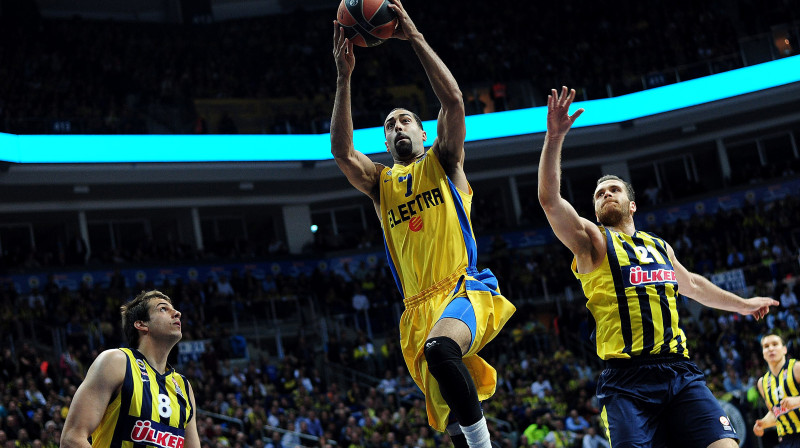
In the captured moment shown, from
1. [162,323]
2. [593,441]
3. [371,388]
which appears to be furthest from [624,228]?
[371,388]

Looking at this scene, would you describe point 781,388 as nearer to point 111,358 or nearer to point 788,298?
point 111,358

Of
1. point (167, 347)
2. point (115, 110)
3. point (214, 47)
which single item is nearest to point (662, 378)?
point (167, 347)

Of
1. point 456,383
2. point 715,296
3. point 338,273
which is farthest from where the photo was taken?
point 338,273

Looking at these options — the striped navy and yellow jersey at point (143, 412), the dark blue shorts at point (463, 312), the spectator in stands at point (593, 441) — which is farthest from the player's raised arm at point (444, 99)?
the spectator in stands at point (593, 441)

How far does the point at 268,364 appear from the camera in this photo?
22.3 metres

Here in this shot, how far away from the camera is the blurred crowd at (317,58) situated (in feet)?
86.0

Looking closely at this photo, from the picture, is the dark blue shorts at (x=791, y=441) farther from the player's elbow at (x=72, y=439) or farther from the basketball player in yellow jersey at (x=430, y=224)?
the player's elbow at (x=72, y=439)

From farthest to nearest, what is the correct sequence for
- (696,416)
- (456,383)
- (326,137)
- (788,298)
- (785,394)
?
(326,137) < (788,298) < (785,394) < (696,416) < (456,383)

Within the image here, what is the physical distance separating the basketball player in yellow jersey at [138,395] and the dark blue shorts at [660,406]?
9.52 ft

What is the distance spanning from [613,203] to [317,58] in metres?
25.8

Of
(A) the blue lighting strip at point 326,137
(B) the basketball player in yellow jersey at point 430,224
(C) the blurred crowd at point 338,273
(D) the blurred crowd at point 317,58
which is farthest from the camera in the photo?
A: (D) the blurred crowd at point 317,58

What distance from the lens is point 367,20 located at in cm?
624

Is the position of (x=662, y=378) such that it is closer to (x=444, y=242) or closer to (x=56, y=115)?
(x=444, y=242)

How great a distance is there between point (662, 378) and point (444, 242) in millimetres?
1709
